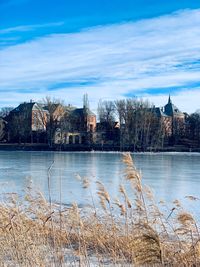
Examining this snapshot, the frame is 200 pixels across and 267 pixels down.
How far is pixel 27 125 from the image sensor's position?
289ft

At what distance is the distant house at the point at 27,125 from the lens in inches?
3398

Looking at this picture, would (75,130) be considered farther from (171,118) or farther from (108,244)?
(108,244)

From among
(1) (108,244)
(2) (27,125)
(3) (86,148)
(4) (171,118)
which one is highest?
(4) (171,118)

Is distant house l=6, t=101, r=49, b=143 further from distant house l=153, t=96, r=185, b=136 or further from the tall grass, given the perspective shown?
the tall grass

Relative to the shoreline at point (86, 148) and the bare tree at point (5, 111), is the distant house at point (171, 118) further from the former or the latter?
the bare tree at point (5, 111)

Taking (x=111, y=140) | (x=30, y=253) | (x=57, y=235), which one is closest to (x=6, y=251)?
(x=30, y=253)

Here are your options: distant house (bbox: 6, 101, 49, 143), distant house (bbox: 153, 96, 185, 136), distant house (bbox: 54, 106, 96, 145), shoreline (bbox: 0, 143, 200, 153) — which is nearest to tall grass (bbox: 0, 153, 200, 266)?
shoreline (bbox: 0, 143, 200, 153)

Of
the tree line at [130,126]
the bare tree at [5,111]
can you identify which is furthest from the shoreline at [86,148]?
the bare tree at [5,111]

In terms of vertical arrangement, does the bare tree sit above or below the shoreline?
above

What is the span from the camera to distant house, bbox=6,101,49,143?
3398 inches

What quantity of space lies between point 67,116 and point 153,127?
17.3 m

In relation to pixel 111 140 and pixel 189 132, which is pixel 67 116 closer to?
pixel 111 140

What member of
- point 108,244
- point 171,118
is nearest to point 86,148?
point 171,118

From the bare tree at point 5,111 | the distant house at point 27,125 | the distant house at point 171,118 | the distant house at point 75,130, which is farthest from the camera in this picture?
the bare tree at point 5,111
